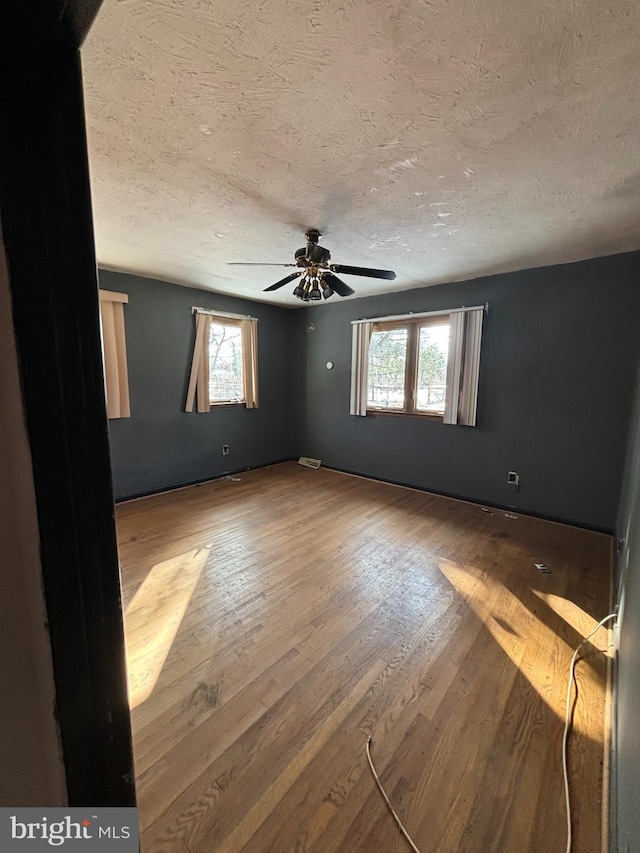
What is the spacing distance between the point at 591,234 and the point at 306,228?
2.08 m

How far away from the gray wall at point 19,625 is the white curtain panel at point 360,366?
4190mm

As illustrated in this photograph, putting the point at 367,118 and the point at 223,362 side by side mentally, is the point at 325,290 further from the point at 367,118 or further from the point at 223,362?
the point at 223,362

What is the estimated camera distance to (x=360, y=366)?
14.8 ft

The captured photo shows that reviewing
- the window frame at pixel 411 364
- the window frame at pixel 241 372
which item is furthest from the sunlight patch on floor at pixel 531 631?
the window frame at pixel 241 372

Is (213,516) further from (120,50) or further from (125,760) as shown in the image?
(120,50)

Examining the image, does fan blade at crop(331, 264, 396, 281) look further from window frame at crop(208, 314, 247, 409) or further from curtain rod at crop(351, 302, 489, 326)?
window frame at crop(208, 314, 247, 409)

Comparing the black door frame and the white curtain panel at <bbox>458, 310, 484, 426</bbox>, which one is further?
the white curtain panel at <bbox>458, 310, 484, 426</bbox>

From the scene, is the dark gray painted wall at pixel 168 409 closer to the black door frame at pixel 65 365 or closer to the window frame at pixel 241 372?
the window frame at pixel 241 372

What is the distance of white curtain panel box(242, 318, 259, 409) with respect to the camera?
469 centimetres

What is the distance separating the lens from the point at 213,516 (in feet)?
11.3

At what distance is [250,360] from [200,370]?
78 centimetres

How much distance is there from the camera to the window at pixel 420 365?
3.65m

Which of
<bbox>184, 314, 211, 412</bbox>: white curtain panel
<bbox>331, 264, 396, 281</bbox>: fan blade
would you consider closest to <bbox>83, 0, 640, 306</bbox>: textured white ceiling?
<bbox>331, 264, 396, 281</bbox>: fan blade

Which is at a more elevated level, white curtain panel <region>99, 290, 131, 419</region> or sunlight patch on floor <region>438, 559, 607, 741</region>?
white curtain panel <region>99, 290, 131, 419</region>
